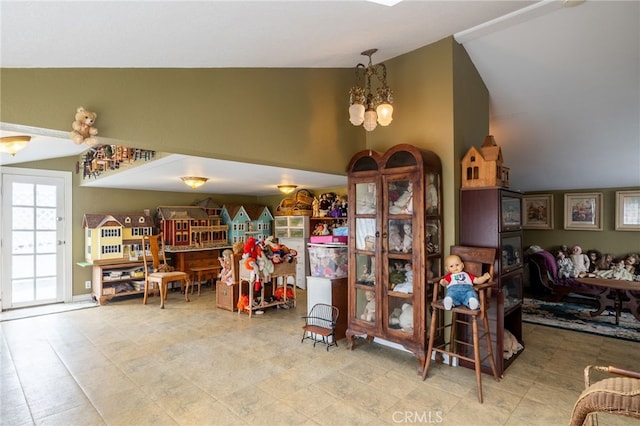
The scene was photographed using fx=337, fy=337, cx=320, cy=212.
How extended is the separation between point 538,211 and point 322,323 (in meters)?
5.05

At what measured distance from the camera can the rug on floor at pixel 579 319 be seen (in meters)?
4.11

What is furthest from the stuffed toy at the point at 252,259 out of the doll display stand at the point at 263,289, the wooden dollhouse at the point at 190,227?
the wooden dollhouse at the point at 190,227

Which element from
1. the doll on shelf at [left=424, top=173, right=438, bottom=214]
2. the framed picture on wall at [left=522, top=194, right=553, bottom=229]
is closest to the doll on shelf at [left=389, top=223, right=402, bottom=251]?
the doll on shelf at [left=424, top=173, right=438, bottom=214]

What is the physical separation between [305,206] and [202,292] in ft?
8.46

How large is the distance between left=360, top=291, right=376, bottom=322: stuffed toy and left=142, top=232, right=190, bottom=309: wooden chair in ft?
Answer: 11.3

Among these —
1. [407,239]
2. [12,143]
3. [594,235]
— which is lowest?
[594,235]

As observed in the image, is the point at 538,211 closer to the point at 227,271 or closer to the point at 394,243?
the point at 394,243

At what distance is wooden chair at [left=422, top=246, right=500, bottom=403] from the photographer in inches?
105

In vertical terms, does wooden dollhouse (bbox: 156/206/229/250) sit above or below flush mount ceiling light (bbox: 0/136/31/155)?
below

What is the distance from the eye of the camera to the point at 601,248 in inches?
227

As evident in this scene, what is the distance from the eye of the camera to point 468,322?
120 inches

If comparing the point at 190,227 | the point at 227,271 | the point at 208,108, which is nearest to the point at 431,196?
the point at 208,108

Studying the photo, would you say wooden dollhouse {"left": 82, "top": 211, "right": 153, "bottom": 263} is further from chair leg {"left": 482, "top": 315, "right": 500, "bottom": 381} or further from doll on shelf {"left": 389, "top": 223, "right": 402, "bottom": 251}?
chair leg {"left": 482, "top": 315, "right": 500, "bottom": 381}

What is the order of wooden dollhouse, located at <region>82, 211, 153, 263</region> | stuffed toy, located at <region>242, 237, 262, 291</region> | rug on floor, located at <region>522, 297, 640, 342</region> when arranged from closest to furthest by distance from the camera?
rug on floor, located at <region>522, 297, 640, 342</region> → stuffed toy, located at <region>242, 237, 262, 291</region> → wooden dollhouse, located at <region>82, 211, 153, 263</region>
